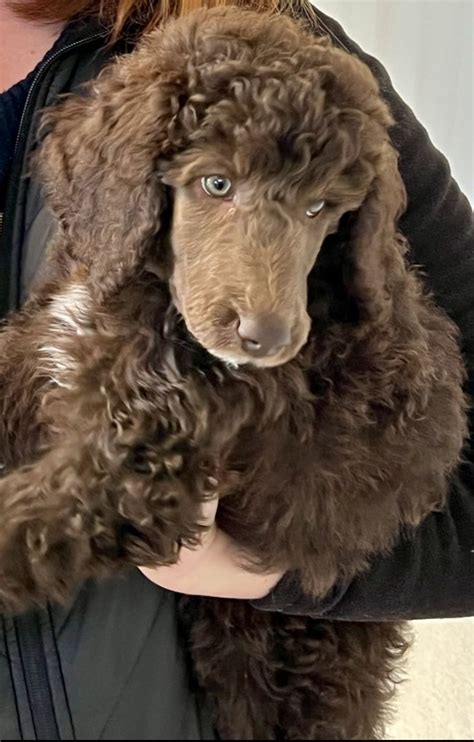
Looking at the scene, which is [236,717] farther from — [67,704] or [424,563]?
[424,563]

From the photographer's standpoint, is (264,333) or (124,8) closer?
(264,333)

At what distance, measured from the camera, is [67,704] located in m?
0.77

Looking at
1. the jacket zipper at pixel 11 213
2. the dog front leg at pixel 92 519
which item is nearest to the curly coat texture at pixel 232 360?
the dog front leg at pixel 92 519

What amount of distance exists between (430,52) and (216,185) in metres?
2.42

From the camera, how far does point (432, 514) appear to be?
1288 millimetres

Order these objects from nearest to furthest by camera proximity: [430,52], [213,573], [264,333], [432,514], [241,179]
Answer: [264,333]
[241,179]
[213,573]
[432,514]
[430,52]

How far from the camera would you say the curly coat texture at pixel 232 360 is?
2.95 feet

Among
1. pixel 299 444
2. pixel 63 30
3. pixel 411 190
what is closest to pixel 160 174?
pixel 299 444

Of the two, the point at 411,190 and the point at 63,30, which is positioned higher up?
the point at 411,190

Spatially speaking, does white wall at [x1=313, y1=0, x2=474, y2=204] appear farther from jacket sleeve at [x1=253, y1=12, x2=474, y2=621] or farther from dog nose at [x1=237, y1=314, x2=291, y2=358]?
dog nose at [x1=237, y1=314, x2=291, y2=358]

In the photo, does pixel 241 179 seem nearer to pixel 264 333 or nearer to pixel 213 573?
pixel 264 333

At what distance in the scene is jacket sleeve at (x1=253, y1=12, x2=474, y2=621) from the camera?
1.16 m

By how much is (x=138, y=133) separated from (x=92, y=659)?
0.57 m

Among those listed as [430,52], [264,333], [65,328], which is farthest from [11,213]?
[430,52]
